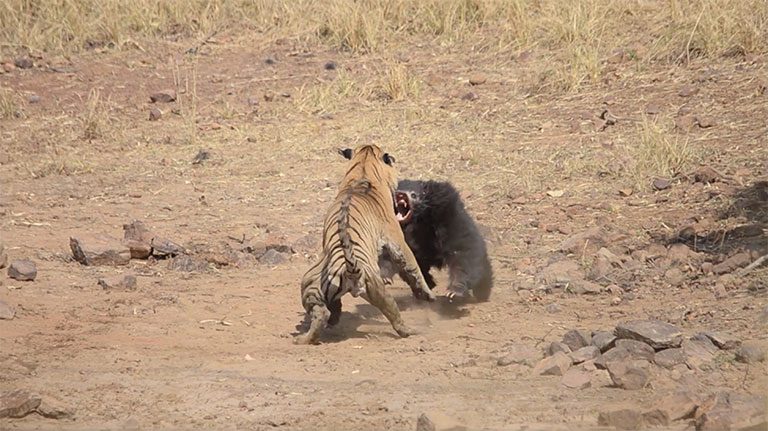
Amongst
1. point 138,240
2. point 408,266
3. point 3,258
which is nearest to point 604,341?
point 408,266

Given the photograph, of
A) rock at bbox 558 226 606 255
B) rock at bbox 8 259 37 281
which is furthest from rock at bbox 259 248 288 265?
rock at bbox 558 226 606 255

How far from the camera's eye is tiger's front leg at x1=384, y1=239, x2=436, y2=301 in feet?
24.0

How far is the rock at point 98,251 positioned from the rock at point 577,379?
3.84m

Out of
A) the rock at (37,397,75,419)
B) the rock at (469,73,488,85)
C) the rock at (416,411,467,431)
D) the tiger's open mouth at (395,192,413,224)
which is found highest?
the rock at (469,73,488,85)

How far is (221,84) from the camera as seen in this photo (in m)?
13.3

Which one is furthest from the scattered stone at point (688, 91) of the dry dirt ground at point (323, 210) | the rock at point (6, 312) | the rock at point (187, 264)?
the rock at point (6, 312)

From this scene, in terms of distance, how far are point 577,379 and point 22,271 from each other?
4.02 m

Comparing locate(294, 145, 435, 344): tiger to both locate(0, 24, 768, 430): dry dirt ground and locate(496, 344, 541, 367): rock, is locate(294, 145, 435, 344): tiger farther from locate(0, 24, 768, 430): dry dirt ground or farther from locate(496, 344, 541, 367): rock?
locate(496, 344, 541, 367): rock

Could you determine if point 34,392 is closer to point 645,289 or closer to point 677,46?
point 645,289

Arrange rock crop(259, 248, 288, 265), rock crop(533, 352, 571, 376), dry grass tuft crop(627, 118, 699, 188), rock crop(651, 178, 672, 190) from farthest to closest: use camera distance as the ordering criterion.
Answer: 1. dry grass tuft crop(627, 118, 699, 188)
2. rock crop(651, 178, 672, 190)
3. rock crop(259, 248, 288, 265)
4. rock crop(533, 352, 571, 376)

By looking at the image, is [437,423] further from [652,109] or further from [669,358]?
[652,109]

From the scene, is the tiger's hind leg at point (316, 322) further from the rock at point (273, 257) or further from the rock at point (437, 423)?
the rock at point (273, 257)

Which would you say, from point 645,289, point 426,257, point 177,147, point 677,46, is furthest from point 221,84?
point 645,289

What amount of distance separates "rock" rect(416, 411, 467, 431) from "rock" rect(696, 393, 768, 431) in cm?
106
